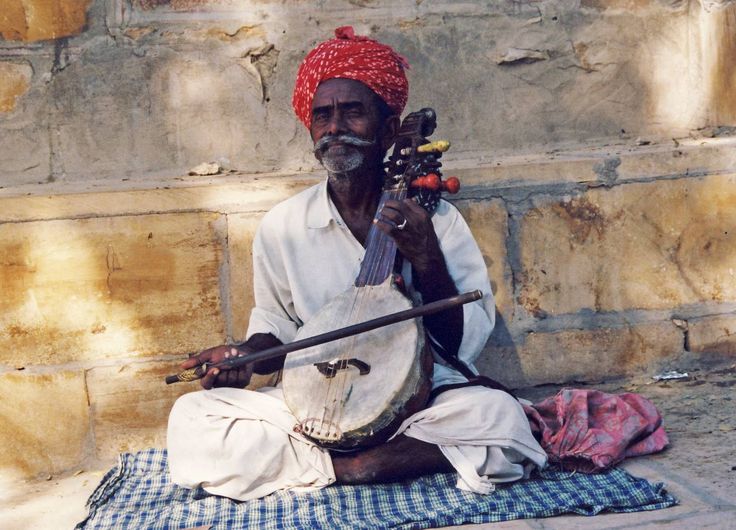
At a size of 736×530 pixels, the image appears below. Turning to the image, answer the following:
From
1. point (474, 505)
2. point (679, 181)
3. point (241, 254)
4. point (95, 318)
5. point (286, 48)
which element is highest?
point (286, 48)

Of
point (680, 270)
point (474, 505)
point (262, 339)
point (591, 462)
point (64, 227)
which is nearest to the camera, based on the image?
point (474, 505)

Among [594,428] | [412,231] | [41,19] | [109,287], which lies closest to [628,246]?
[594,428]

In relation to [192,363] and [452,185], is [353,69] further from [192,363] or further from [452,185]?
[192,363]

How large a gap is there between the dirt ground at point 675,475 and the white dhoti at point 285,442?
0.27 metres

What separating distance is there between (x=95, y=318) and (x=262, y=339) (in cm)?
77

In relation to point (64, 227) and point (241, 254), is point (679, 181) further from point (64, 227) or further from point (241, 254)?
point (64, 227)

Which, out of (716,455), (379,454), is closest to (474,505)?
(379,454)

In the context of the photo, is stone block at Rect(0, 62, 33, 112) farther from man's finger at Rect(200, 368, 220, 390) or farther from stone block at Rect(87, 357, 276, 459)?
man's finger at Rect(200, 368, 220, 390)

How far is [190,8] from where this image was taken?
12.8 feet

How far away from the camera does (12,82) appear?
12.6ft

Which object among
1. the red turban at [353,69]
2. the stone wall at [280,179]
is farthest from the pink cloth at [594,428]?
the red turban at [353,69]

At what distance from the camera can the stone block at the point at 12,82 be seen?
12.6 feet

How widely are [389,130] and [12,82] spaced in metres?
1.52

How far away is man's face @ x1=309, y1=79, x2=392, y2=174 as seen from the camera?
3.27 metres
